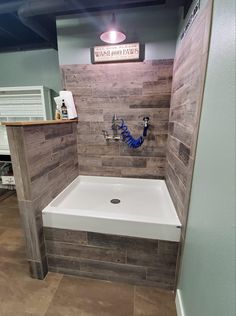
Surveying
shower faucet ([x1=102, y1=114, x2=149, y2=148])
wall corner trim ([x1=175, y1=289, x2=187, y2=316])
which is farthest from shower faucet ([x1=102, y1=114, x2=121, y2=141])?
wall corner trim ([x1=175, y1=289, x2=187, y2=316])

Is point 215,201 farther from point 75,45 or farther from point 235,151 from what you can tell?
point 75,45

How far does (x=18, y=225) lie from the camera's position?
6.91 feet

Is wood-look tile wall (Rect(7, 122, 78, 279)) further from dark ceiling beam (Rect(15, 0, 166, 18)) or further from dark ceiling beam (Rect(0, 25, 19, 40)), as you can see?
dark ceiling beam (Rect(0, 25, 19, 40))

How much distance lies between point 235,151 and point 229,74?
31cm

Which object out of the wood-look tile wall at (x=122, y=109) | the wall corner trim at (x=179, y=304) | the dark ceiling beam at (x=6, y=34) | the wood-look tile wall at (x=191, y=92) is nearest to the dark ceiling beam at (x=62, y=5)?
the wood-look tile wall at (x=122, y=109)

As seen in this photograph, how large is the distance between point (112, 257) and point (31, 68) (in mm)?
2948

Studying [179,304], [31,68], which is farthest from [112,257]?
[31,68]

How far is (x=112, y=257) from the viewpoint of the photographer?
1.35 m

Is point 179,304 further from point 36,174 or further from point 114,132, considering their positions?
point 114,132

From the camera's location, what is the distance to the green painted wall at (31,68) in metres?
2.62

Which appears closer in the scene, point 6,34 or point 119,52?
point 119,52

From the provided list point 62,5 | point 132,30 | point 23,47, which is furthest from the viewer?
point 23,47

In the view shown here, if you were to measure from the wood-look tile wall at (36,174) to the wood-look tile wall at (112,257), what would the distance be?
0.11m

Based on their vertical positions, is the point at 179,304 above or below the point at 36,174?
below
